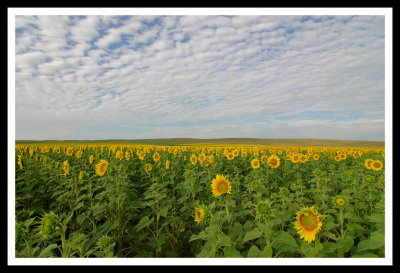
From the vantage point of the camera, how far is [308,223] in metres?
2.11

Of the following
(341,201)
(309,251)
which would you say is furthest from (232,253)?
(341,201)

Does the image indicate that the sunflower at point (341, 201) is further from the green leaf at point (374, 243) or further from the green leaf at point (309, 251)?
the green leaf at point (309, 251)

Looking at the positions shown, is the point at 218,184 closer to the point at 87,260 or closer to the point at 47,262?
the point at 87,260

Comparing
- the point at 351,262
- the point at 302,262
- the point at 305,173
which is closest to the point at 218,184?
the point at 302,262

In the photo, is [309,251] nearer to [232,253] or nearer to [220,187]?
[232,253]

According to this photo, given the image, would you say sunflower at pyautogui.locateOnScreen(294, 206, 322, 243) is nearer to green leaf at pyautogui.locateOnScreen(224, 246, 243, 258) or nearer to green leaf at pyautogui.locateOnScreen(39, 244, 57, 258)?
green leaf at pyautogui.locateOnScreen(224, 246, 243, 258)

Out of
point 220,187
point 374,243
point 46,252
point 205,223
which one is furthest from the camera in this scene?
point 220,187

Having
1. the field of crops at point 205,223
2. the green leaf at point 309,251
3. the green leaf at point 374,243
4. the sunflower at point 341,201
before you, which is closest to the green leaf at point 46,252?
the field of crops at point 205,223

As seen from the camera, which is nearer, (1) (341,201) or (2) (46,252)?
(2) (46,252)

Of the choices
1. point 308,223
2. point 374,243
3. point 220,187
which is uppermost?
point 220,187

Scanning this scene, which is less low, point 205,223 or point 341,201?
point 341,201

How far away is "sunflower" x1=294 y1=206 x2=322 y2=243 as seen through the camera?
2.03 metres

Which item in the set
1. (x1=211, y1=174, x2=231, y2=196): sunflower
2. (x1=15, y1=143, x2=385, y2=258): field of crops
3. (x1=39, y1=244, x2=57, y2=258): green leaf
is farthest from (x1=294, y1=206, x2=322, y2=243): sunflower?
(x1=39, y1=244, x2=57, y2=258): green leaf

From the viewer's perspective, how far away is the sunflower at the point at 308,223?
203cm
